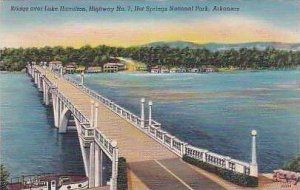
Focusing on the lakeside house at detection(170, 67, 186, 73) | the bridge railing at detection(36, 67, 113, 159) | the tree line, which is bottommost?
the bridge railing at detection(36, 67, 113, 159)

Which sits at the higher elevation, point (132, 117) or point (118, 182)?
point (132, 117)

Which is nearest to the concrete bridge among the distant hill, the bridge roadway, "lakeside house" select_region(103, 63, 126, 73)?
the bridge roadway

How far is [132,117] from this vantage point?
3.71m

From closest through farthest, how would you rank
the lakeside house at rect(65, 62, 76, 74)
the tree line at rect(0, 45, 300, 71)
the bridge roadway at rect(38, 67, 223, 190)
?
the bridge roadway at rect(38, 67, 223, 190)
the tree line at rect(0, 45, 300, 71)
the lakeside house at rect(65, 62, 76, 74)

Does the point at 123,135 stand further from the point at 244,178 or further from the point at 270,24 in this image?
the point at 270,24

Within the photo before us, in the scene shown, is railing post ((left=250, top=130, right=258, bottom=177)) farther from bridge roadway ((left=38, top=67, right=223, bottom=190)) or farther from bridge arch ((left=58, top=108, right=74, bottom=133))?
bridge arch ((left=58, top=108, right=74, bottom=133))

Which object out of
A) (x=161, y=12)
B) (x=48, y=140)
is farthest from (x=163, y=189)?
(x=161, y=12)

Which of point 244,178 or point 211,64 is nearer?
point 244,178

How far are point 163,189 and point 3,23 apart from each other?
111 cm

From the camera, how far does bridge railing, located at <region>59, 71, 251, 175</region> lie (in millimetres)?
3555

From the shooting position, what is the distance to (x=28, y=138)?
361cm

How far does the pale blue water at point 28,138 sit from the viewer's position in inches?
140

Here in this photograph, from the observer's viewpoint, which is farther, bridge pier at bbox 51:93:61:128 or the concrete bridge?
bridge pier at bbox 51:93:61:128

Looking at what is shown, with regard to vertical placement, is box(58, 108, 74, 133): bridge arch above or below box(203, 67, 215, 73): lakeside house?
below
